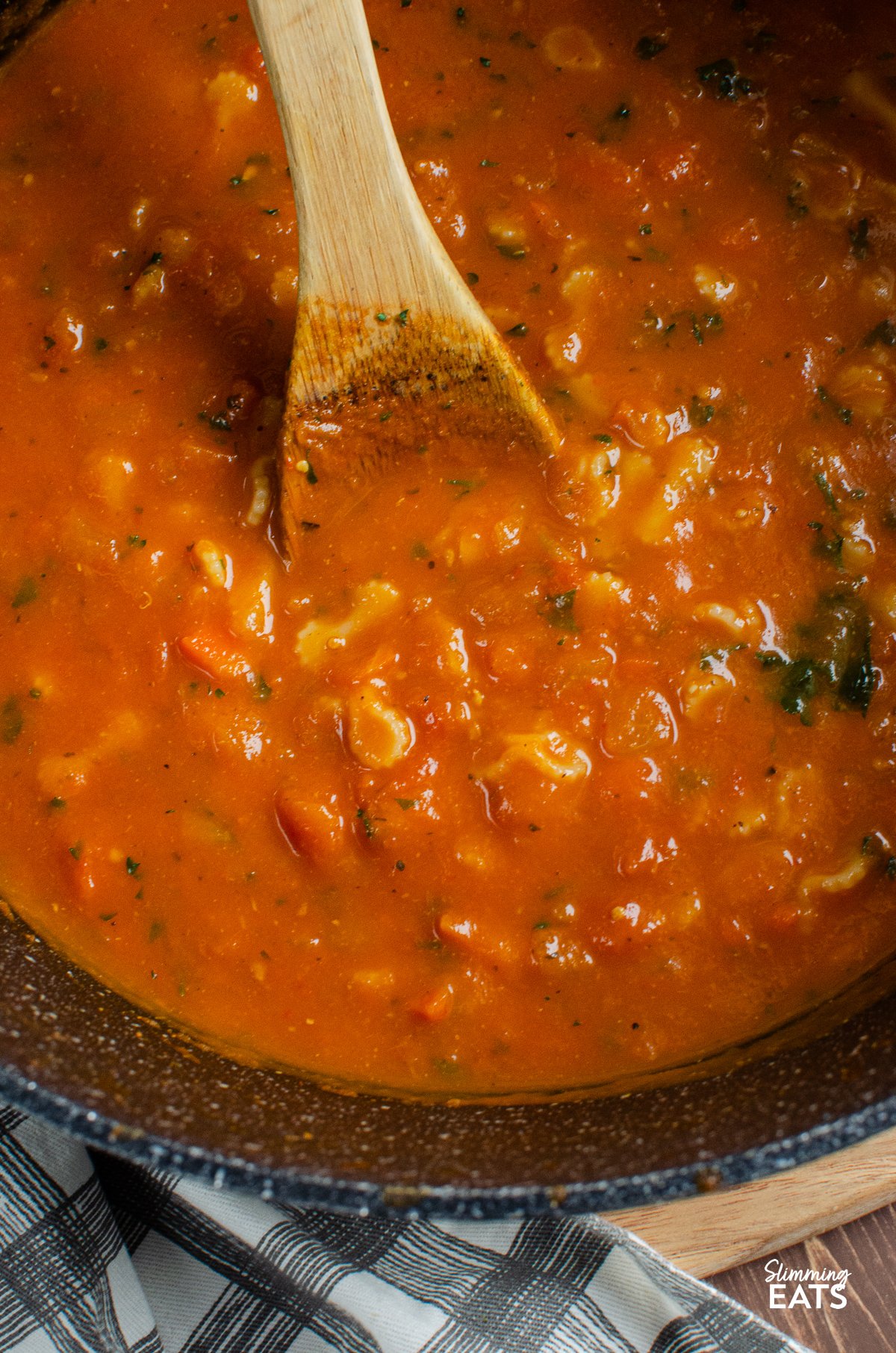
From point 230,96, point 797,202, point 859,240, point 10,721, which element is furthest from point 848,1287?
point 230,96

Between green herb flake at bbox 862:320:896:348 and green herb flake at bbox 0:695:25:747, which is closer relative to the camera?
green herb flake at bbox 0:695:25:747

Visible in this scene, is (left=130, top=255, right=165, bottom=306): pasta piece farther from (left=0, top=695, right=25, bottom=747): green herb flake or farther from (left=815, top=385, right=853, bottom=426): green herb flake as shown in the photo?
(left=815, top=385, right=853, bottom=426): green herb flake

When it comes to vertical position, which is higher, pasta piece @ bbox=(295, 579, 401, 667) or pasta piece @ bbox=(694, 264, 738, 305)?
pasta piece @ bbox=(694, 264, 738, 305)

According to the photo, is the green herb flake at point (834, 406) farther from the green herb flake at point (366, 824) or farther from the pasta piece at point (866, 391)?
the green herb flake at point (366, 824)

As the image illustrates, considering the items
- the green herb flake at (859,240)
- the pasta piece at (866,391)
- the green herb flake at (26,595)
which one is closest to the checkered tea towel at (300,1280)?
the green herb flake at (26,595)

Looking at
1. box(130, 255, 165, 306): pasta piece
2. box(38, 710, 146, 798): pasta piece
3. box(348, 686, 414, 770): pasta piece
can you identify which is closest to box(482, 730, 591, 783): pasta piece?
box(348, 686, 414, 770): pasta piece

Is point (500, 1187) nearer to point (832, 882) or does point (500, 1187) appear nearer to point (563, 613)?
point (832, 882)

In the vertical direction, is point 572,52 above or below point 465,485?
above
